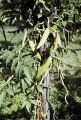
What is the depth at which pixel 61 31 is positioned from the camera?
1999mm

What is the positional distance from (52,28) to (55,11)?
0.31 feet

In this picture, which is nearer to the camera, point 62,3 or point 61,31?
point 62,3

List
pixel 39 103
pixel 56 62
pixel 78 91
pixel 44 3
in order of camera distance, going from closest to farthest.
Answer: pixel 44 3 < pixel 56 62 < pixel 39 103 < pixel 78 91

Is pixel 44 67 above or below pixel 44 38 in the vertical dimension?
below

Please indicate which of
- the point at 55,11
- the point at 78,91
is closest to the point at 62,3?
the point at 55,11

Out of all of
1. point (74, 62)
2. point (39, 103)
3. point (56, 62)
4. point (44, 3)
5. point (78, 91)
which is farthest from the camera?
Result: point (74, 62)

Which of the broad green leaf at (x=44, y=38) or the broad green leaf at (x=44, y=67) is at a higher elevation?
the broad green leaf at (x=44, y=38)

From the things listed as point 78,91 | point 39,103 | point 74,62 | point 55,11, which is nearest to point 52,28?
point 55,11

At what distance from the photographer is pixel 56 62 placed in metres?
1.90

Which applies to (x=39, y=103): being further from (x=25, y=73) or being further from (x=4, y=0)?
(x=4, y=0)

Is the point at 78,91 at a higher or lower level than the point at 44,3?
lower

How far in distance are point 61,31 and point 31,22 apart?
0.67 ft

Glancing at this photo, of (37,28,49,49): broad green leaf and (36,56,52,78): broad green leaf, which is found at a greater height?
(37,28,49,49): broad green leaf

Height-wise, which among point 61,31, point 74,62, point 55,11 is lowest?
point 74,62
